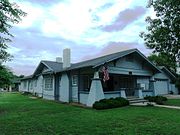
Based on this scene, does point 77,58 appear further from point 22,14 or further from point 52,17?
point 22,14

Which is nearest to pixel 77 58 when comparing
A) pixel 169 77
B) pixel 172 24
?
pixel 169 77

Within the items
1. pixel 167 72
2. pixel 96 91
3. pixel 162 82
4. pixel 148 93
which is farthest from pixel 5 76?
pixel 167 72

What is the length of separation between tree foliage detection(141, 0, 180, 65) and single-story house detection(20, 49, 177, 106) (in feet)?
17.9

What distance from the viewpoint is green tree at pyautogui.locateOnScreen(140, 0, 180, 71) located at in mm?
11320

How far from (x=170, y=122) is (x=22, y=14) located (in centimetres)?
996

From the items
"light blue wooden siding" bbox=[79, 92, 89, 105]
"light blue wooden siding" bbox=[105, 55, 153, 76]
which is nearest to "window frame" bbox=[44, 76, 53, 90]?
"light blue wooden siding" bbox=[79, 92, 89, 105]

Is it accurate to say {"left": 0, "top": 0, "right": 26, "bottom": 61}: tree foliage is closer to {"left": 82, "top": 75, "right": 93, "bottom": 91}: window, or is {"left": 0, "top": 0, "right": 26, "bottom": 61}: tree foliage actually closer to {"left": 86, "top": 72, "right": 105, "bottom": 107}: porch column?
{"left": 86, "top": 72, "right": 105, "bottom": 107}: porch column

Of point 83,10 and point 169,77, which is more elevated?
point 83,10

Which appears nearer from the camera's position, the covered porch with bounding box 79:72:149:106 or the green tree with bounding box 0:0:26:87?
the green tree with bounding box 0:0:26:87

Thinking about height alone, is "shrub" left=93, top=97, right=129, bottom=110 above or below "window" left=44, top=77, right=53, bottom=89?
below

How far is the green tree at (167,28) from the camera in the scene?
1132cm

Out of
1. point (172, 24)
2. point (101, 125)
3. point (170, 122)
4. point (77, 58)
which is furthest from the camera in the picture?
point (77, 58)

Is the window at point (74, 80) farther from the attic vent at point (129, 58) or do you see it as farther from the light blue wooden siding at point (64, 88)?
the attic vent at point (129, 58)

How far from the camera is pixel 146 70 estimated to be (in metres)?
22.3
